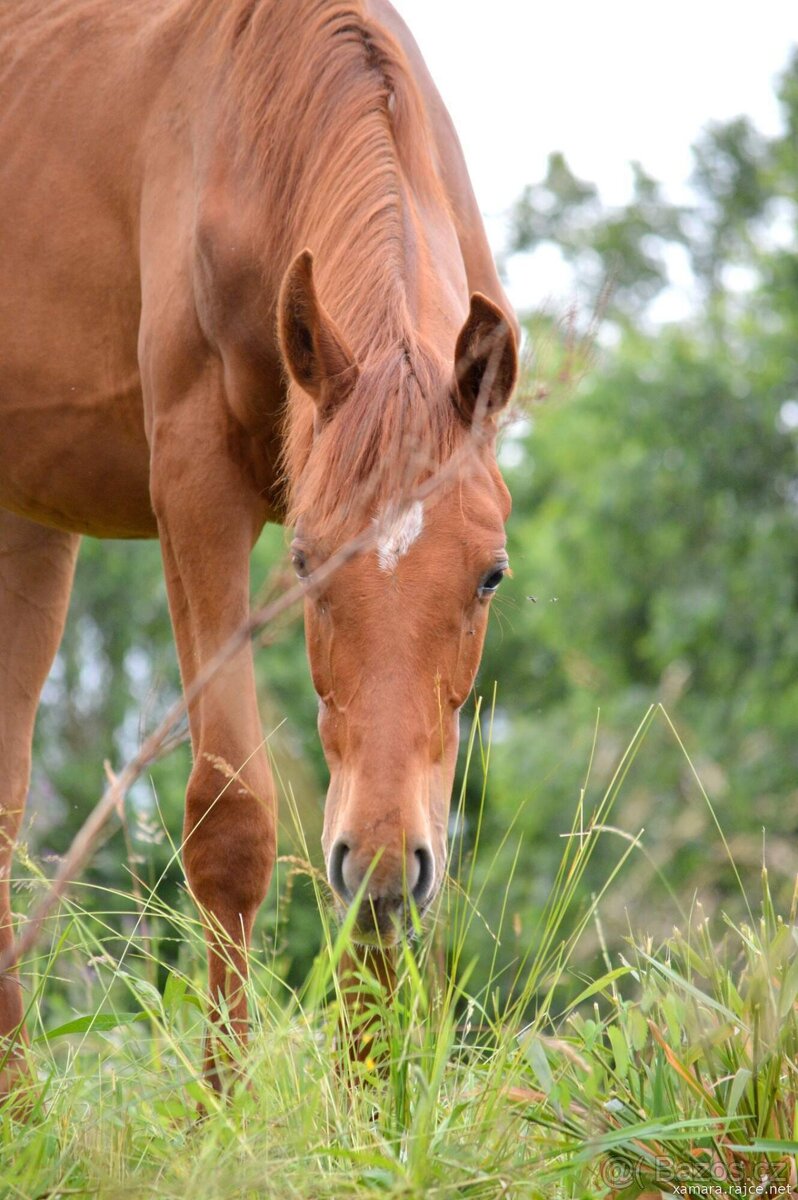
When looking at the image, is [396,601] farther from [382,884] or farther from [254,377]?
[254,377]

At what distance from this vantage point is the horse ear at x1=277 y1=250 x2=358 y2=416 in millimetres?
2908

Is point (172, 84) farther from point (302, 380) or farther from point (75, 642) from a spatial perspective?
point (75, 642)

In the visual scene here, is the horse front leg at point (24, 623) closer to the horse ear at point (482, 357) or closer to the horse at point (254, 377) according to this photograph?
the horse at point (254, 377)

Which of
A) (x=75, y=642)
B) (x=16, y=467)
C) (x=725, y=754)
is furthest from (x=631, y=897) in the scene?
(x=75, y=642)

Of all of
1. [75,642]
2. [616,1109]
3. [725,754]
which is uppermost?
[616,1109]

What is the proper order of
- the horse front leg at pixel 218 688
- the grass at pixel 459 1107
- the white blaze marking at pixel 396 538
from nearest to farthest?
the grass at pixel 459 1107 < the white blaze marking at pixel 396 538 < the horse front leg at pixel 218 688

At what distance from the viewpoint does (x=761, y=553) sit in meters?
16.3

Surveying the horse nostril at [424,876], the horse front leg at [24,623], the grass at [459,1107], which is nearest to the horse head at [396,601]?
the horse nostril at [424,876]

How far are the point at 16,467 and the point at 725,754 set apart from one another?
1244 centimetres

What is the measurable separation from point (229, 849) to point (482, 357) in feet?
4.23

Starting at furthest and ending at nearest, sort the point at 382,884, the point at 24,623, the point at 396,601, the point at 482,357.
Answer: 1. the point at 24,623
2. the point at 482,357
3. the point at 396,601
4. the point at 382,884

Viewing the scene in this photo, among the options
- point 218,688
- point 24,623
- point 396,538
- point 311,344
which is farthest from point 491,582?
point 24,623

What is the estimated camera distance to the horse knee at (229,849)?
3365mm

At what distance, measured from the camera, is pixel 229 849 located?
3365 millimetres
